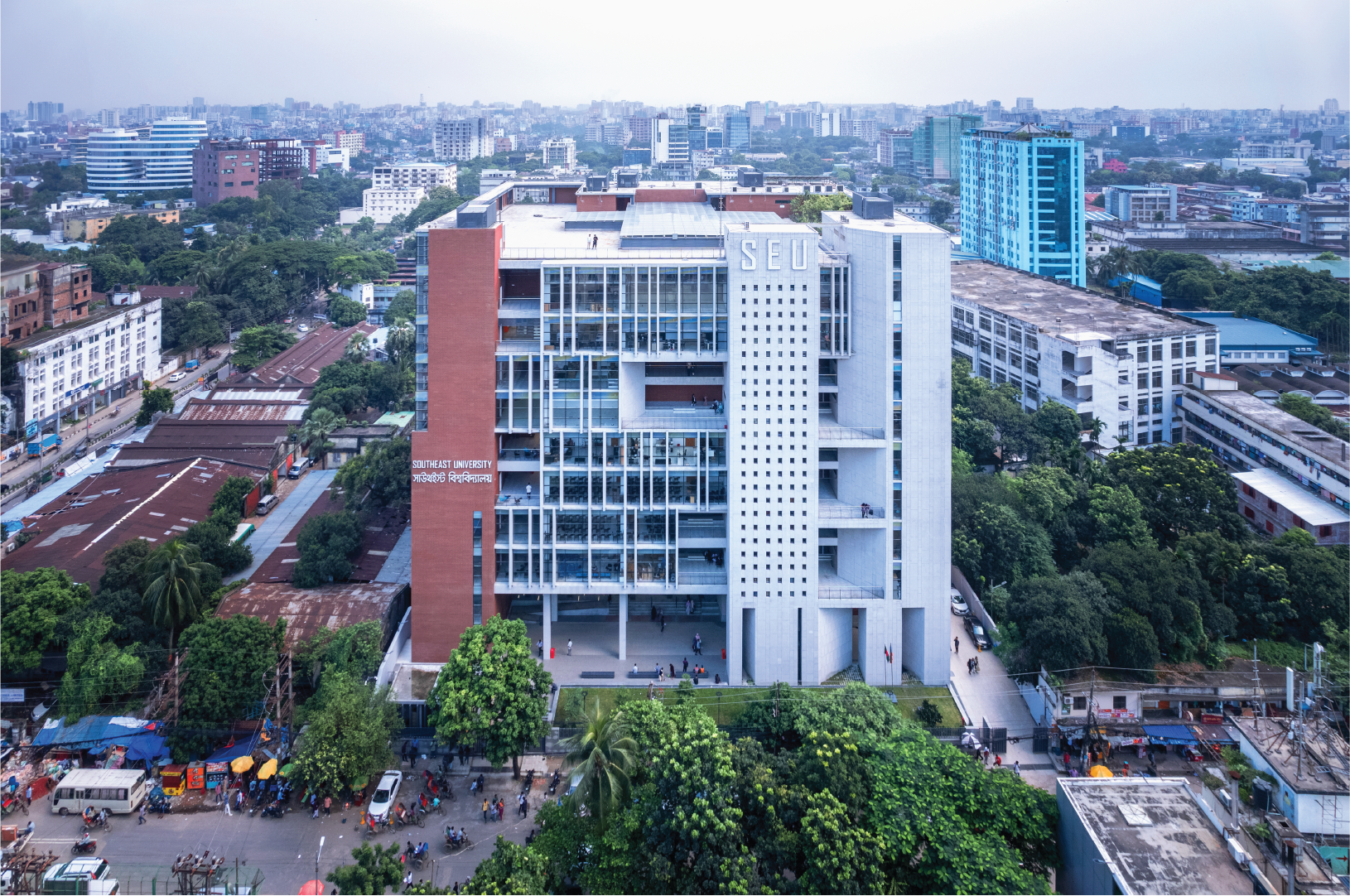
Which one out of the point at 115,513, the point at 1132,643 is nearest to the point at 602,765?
the point at 1132,643

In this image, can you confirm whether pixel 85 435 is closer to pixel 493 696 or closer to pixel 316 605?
pixel 316 605

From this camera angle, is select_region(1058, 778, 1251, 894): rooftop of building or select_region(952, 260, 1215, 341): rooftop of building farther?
select_region(952, 260, 1215, 341): rooftop of building

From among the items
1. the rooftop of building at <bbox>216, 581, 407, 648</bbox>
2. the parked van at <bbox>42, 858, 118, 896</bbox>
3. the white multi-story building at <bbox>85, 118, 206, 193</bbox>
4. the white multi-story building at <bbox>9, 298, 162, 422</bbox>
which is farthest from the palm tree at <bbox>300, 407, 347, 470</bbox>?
Answer: the white multi-story building at <bbox>85, 118, 206, 193</bbox>

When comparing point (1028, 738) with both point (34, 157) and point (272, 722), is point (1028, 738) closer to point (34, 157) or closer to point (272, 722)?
point (272, 722)

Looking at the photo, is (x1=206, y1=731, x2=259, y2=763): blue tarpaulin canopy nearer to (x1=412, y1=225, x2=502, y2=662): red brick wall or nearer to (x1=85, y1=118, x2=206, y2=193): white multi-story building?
(x1=412, y1=225, x2=502, y2=662): red brick wall

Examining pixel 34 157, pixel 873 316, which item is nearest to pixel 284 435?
pixel 873 316

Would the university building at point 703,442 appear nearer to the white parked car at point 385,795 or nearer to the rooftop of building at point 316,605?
the rooftop of building at point 316,605

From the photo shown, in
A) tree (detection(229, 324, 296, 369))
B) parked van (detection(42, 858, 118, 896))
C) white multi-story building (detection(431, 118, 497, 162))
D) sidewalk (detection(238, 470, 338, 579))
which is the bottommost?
parked van (detection(42, 858, 118, 896))
